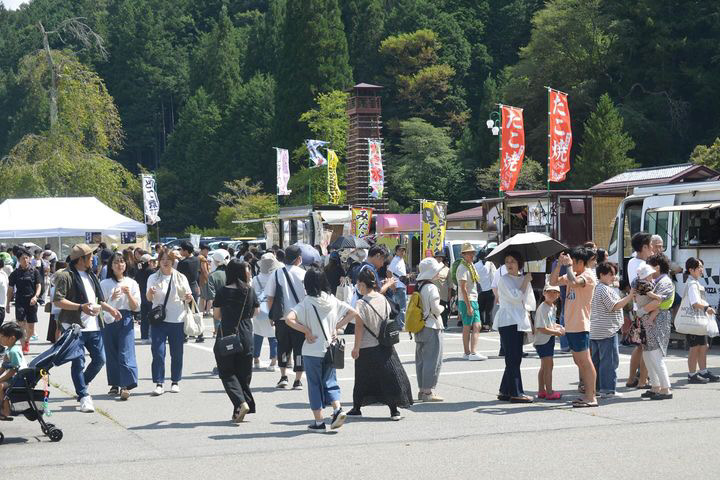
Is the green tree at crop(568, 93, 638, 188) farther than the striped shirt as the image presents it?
Yes

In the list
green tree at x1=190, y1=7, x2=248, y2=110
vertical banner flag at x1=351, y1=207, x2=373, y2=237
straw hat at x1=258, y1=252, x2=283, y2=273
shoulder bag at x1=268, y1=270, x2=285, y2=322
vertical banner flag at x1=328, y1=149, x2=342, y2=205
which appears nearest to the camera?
shoulder bag at x1=268, y1=270, x2=285, y2=322

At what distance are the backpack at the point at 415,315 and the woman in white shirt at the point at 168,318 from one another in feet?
9.63

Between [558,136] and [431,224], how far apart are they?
5.20 meters

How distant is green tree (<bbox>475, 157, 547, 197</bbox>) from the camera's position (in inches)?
2126

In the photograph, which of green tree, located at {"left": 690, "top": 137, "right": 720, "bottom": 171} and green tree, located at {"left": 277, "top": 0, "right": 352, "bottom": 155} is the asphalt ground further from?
green tree, located at {"left": 277, "top": 0, "right": 352, "bottom": 155}

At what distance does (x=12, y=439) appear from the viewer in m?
8.98

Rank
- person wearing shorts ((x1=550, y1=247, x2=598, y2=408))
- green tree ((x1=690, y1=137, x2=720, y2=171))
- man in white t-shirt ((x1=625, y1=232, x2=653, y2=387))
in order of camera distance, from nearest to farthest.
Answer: person wearing shorts ((x1=550, y1=247, x2=598, y2=408))
man in white t-shirt ((x1=625, y1=232, x2=653, y2=387))
green tree ((x1=690, y1=137, x2=720, y2=171))

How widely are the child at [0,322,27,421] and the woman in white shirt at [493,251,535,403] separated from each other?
5159 mm

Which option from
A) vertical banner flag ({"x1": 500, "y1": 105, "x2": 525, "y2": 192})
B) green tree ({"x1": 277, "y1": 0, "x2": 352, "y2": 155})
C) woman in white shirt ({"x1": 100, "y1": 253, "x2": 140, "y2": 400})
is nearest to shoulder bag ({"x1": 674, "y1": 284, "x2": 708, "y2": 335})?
woman in white shirt ({"x1": 100, "y1": 253, "x2": 140, "y2": 400})

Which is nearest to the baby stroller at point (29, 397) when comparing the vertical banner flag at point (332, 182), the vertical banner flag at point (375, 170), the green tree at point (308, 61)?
the vertical banner flag at point (375, 170)

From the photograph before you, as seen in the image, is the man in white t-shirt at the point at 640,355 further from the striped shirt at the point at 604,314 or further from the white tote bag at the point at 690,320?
the striped shirt at the point at 604,314

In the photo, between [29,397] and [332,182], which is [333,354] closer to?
[29,397]

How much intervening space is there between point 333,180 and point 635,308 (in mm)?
40460

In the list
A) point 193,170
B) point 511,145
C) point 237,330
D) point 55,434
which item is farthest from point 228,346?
point 193,170
